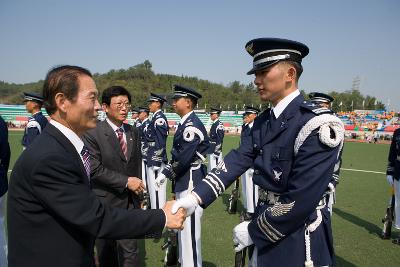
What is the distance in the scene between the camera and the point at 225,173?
2814 mm

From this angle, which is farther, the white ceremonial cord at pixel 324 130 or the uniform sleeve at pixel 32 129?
the uniform sleeve at pixel 32 129

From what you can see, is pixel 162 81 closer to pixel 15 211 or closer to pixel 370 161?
pixel 370 161

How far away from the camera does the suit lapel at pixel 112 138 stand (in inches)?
151

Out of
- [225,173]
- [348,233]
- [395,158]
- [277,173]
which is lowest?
[348,233]

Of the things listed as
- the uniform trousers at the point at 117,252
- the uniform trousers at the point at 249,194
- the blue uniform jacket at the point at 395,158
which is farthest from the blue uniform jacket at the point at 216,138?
the uniform trousers at the point at 117,252

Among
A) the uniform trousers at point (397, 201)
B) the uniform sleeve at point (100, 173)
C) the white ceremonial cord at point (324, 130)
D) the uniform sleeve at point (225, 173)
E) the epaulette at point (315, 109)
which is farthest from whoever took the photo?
the uniform trousers at point (397, 201)

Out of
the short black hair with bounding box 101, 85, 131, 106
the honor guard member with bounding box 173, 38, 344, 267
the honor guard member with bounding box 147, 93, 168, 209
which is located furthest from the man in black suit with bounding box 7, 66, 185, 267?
the honor guard member with bounding box 147, 93, 168, 209

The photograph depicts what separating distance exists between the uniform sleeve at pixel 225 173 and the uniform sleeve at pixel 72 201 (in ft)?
2.75

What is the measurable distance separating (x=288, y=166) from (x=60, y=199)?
4.89 ft

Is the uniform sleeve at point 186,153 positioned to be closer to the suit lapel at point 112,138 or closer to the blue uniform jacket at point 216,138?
the suit lapel at point 112,138

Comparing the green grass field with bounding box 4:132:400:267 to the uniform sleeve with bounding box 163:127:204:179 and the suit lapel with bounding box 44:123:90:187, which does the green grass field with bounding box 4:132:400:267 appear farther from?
the suit lapel with bounding box 44:123:90:187

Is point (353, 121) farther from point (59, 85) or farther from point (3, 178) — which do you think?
point (59, 85)

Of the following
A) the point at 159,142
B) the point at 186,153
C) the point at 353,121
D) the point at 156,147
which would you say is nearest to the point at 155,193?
the point at 156,147

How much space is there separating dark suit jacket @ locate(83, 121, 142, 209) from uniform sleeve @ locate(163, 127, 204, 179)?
953 millimetres
